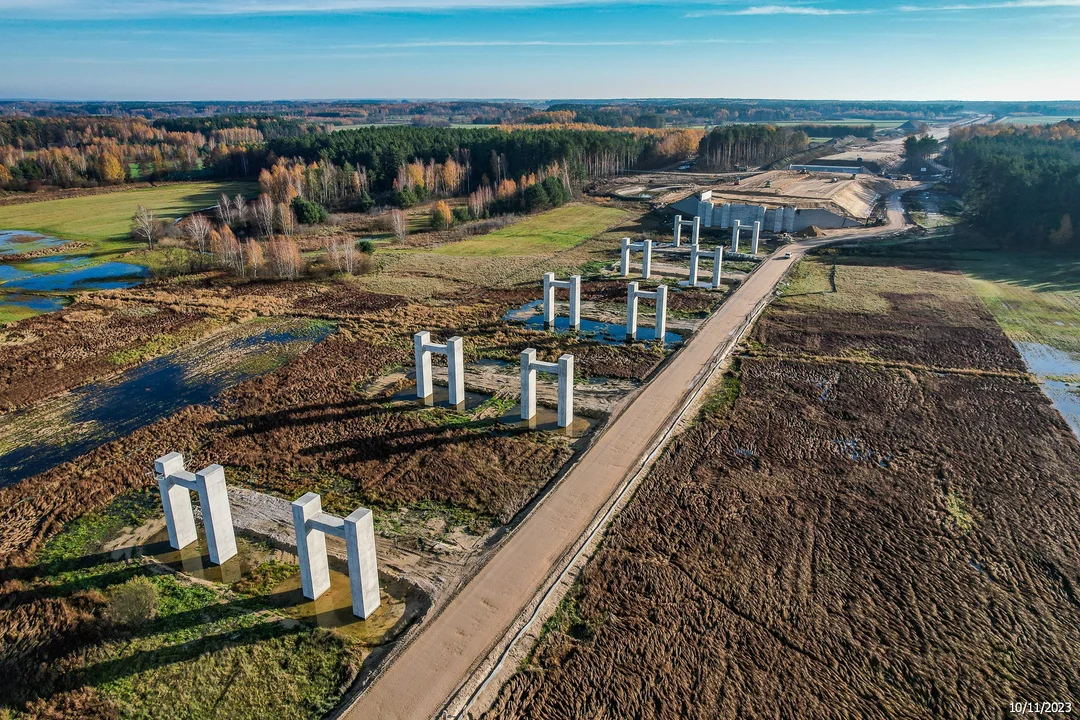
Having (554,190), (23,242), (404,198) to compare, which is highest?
(554,190)

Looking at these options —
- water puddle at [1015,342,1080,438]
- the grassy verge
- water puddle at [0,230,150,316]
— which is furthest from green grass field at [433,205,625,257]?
the grassy verge

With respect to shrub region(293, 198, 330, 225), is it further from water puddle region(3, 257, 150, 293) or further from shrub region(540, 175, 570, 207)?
shrub region(540, 175, 570, 207)

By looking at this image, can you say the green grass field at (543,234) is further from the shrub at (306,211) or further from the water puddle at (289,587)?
the water puddle at (289,587)

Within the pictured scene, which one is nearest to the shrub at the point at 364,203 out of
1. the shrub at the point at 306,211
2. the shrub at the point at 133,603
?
the shrub at the point at 306,211

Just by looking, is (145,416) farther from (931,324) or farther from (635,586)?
(931,324)

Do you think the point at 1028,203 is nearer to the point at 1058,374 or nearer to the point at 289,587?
the point at 1058,374

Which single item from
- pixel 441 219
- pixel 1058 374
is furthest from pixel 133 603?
pixel 441 219
